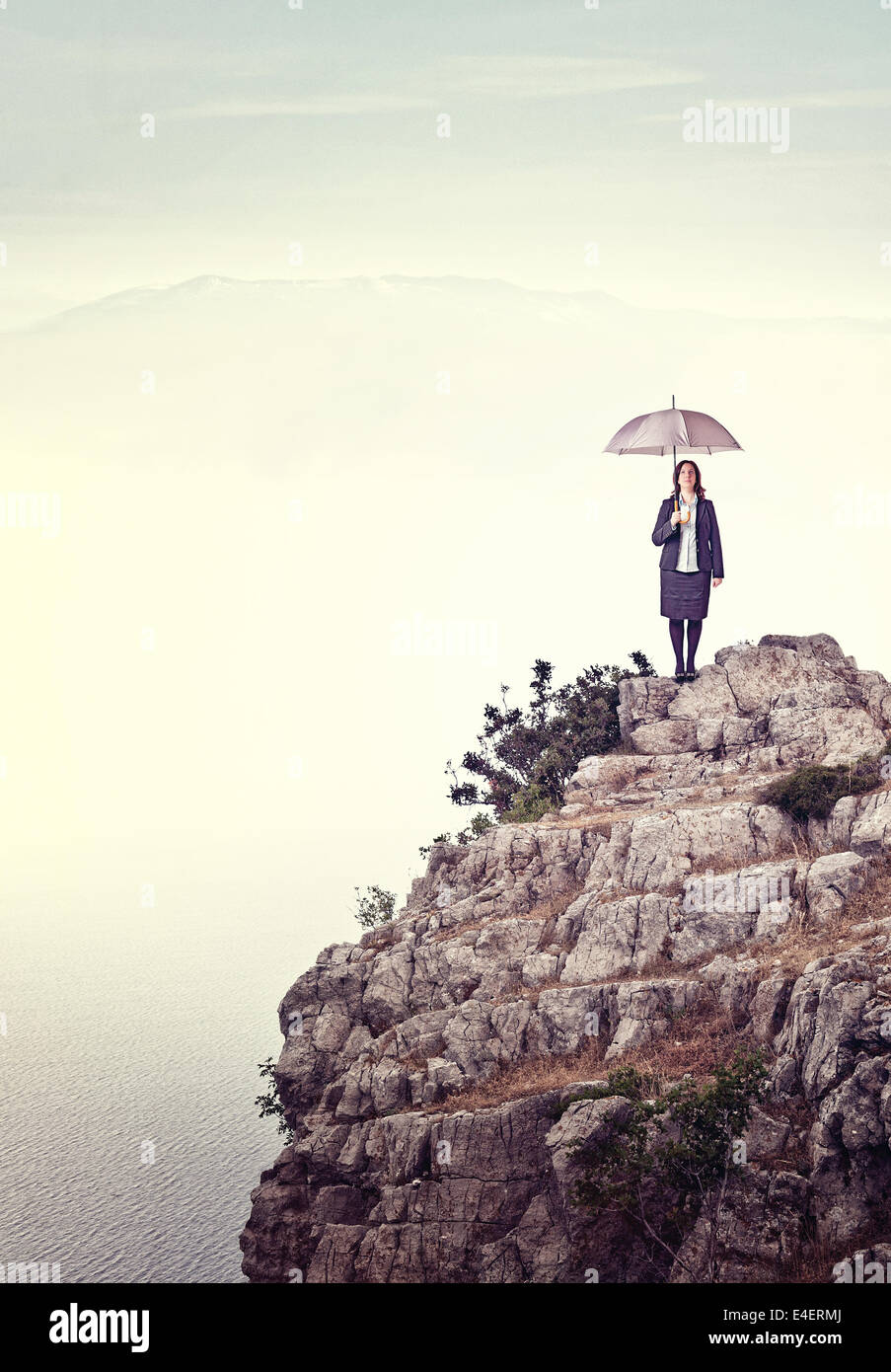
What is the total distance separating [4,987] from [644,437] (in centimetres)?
6806

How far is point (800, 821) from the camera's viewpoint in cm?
3969

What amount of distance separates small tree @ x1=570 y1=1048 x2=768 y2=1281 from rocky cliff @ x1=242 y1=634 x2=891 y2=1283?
43 cm

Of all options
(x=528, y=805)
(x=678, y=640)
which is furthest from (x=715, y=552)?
(x=528, y=805)

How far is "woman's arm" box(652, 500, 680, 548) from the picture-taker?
151 feet

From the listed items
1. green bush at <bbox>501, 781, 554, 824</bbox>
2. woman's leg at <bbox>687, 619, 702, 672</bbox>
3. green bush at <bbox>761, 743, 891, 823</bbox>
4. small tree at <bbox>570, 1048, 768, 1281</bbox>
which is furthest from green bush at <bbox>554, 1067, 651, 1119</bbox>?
woman's leg at <bbox>687, 619, 702, 672</bbox>

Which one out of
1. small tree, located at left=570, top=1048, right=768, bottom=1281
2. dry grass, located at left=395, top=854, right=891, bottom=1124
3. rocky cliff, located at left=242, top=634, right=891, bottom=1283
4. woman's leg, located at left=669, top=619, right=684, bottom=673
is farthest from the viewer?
woman's leg, located at left=669, top=619, right=684, bottom=673

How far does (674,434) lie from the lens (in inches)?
A: 1768

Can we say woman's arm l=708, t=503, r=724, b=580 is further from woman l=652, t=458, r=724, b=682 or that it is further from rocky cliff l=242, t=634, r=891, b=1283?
rocky cliff l=242, t=634, r=891, b=1283

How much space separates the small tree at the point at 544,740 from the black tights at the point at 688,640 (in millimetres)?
2615

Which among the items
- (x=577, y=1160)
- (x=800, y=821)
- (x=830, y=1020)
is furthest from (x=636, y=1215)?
(x=800, y=821)

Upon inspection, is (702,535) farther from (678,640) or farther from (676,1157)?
(676,1157)

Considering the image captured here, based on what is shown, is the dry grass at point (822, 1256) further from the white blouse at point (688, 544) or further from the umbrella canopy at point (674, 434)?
the umbrella canopy at point (674, 434)
